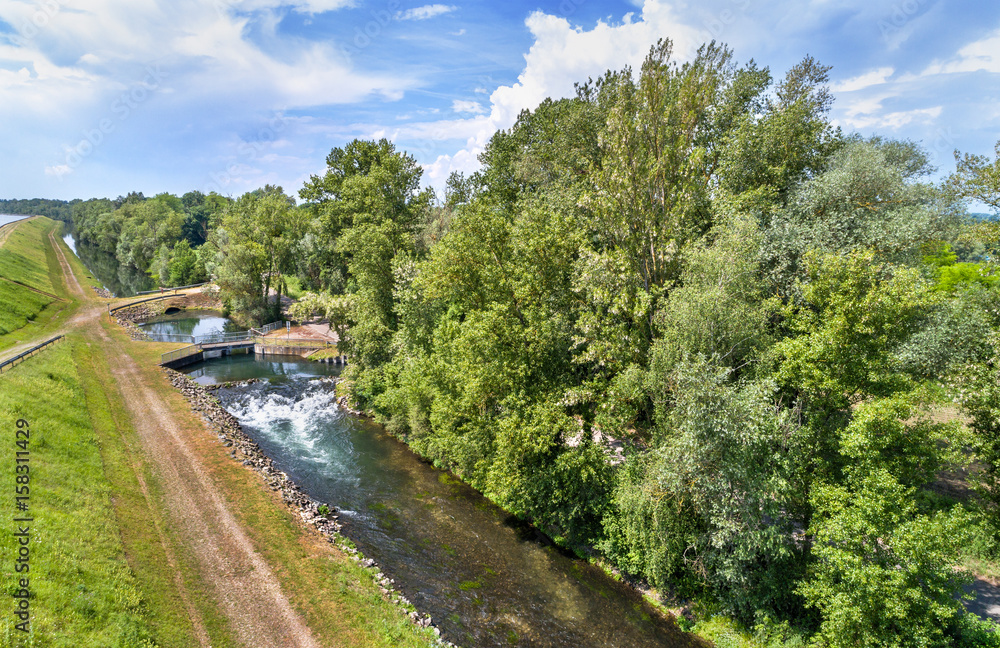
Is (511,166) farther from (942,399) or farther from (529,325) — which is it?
(942,399)

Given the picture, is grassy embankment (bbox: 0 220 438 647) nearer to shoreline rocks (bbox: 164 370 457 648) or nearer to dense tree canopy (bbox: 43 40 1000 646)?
shoreline rocks (bbox: 164 370 457 648)

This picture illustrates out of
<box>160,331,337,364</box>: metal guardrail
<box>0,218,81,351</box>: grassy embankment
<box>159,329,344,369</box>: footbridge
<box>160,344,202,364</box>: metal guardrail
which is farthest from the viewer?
<box>160,331,337,364</box>: metal guardrail

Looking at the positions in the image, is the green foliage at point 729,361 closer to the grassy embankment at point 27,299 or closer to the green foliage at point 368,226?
the green foliage at point 368,226

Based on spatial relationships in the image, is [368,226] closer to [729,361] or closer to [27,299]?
[729,361]

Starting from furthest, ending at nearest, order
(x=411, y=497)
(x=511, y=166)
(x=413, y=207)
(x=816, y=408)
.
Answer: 1. (x=413, y=207)
2. (x=511, y=166)
3. (x=411, y=497)
4. (x=816, y=408)

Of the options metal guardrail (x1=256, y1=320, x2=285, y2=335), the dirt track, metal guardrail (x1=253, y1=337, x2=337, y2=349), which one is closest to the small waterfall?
the dirt track

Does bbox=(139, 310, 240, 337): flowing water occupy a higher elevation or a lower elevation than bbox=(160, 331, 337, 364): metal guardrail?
higher

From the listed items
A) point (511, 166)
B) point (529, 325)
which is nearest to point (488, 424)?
point (529, 325)
